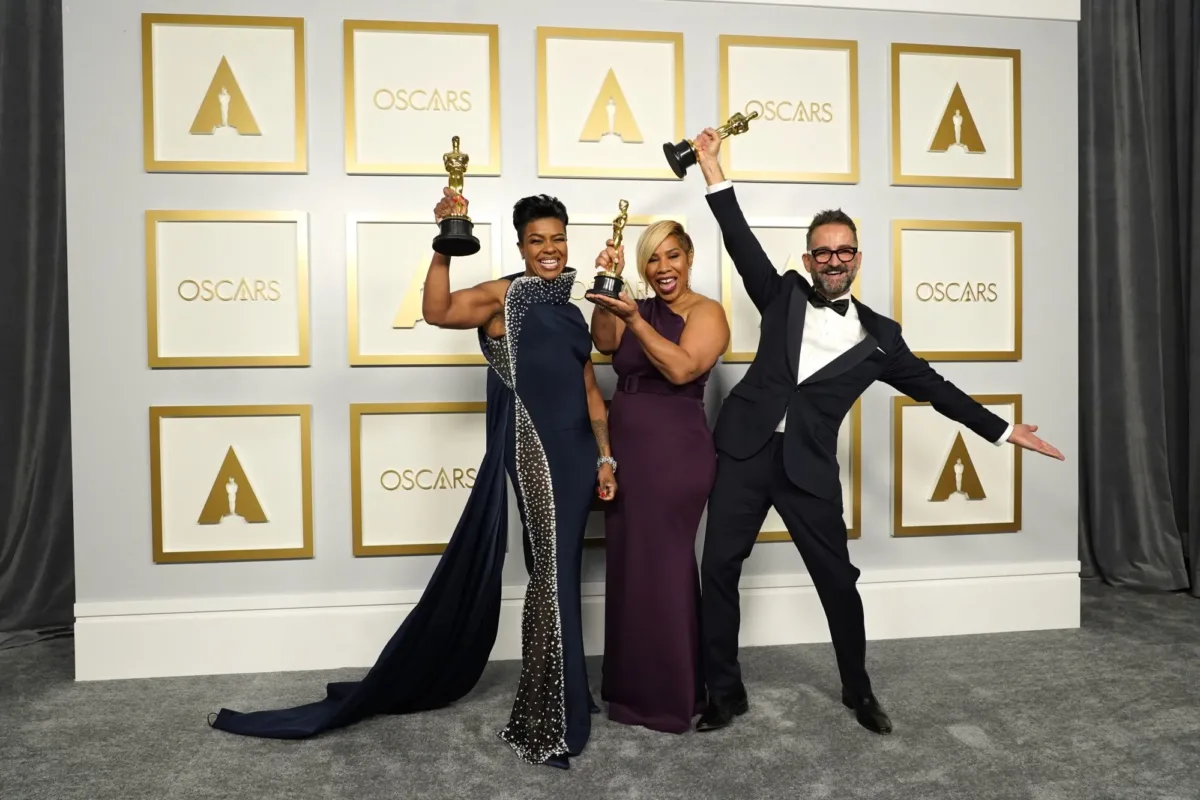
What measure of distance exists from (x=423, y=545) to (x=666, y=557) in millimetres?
1194

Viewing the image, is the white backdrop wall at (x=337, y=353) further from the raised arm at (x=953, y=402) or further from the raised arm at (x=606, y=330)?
the raised arm at (x=953, y=402)

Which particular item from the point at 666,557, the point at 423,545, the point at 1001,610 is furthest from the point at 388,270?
the point at 1001,610

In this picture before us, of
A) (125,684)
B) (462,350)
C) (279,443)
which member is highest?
(462,350)

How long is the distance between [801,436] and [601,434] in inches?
26.6

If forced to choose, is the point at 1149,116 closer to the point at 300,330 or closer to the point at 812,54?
the point at 812,54

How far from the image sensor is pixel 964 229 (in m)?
3.73

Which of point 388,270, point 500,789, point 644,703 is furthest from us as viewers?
point 388,270

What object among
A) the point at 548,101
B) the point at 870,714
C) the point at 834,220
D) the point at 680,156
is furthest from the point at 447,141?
the point at 870,714

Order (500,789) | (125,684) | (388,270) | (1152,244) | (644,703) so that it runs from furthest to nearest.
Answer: (1152,244), (388,270), (125,684), (644,703), (500,789)

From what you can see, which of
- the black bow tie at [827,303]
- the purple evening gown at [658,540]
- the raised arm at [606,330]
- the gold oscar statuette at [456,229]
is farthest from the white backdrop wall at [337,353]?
the gold oscar statuette at [456,229]

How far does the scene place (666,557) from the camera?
2.73 meters

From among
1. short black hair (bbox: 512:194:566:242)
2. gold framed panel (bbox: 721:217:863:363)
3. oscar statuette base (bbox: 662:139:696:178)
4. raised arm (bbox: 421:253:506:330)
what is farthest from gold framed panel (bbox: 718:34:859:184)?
raised arm (bbox: 421:253:506:330)

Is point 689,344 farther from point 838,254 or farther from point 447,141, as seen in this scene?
point 447,141

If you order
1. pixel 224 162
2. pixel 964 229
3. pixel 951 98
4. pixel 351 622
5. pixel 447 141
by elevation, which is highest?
pixel 951 98
